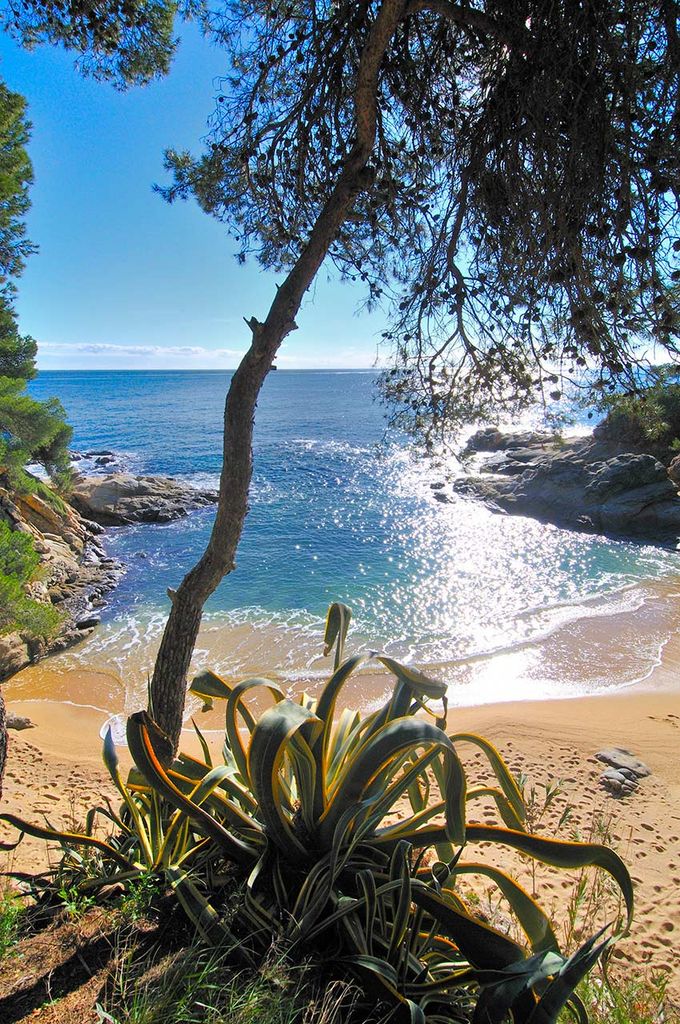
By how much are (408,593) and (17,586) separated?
8.81m

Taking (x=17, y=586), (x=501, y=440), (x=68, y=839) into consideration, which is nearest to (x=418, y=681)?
(x=68, y=839)

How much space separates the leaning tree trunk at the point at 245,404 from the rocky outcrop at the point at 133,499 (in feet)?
57.7

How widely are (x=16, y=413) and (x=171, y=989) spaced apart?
35.9 feet

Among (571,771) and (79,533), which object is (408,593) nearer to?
(571,771)

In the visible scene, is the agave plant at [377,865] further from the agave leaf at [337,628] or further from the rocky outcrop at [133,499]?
the rocky outcrop at [133,499]

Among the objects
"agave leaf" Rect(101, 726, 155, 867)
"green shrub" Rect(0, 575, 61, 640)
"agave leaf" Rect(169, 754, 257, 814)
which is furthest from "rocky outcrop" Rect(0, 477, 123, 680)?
"agave leaf" Rect(169, 754, 257, 814)

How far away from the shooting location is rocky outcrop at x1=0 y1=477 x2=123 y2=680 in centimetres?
987

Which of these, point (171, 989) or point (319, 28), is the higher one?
point (319, 28)

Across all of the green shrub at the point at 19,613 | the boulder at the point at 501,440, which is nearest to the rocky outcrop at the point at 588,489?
the boulder at the point at 501,440

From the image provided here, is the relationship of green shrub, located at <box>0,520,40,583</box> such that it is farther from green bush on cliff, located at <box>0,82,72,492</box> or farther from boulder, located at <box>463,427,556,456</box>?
boulder, located at <box>463,427,556,456</box>

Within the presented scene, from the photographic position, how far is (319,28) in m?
3.44

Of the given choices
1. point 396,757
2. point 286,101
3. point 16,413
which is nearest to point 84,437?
point 16,413

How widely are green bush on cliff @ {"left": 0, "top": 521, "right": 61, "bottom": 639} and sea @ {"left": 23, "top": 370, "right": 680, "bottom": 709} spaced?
2.05 m

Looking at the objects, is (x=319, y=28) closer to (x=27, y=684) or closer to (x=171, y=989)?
(x=171, y=989)
